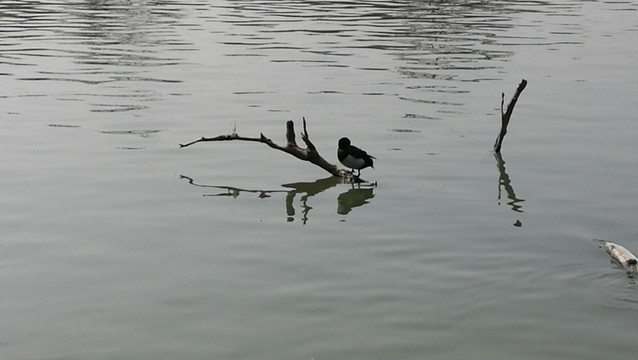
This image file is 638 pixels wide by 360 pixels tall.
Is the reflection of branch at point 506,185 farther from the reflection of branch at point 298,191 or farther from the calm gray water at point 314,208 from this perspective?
the reflection of branch at point 298,191

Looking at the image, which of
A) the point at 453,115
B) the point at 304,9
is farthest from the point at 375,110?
the point at 304,9

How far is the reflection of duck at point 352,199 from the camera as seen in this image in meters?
13.6

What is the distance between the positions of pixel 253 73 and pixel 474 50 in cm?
723

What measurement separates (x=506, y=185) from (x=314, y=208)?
280 cm

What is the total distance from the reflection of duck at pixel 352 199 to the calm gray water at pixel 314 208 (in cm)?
5

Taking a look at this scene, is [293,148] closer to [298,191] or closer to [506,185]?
[298,191]

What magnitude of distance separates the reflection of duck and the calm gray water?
0.16 ft

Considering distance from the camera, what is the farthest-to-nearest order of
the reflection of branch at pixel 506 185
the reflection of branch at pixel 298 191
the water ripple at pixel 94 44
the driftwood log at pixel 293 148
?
the water ripple at pixel 94 44 → the driftwood log at pixel 293 148 → the reflection of branch at pixel 298 191 → the reflection of branch at pixel 506 185

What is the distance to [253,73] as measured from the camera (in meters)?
25.2

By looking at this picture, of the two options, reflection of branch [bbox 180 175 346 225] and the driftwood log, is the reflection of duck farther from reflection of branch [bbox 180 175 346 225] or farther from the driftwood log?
the driftwood log

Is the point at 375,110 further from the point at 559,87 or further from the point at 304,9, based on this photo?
the point at 304,9

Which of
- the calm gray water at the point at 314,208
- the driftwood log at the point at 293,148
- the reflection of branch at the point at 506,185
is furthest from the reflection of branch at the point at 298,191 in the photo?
the reflection of branch at the point at 506,185

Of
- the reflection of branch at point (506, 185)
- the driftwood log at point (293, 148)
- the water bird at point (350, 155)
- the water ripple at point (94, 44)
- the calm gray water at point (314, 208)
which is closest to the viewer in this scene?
the calm gray water at point (314, 208)

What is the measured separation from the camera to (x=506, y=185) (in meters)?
14.7
